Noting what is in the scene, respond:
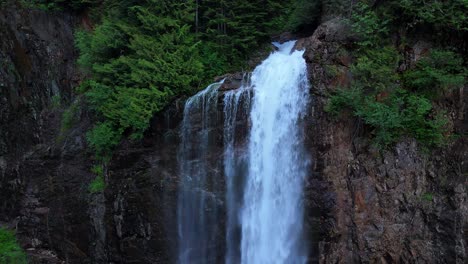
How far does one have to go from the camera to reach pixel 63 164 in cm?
1309

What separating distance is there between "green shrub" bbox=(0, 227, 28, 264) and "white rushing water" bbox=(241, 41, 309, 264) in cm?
741

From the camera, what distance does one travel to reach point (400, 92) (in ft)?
32.5

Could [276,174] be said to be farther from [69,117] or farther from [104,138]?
[69,117]

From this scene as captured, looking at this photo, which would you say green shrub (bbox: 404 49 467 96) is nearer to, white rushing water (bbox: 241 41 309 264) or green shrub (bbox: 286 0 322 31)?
white rushing water (bbox: 241 41 309 264)

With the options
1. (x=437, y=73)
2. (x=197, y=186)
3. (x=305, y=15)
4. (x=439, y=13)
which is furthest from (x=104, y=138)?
(x=439, y=13)

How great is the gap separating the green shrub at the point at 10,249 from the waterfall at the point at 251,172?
217 inches

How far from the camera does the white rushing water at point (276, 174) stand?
33.3ft

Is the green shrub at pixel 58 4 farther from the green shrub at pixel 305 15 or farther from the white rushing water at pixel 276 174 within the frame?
the white rushing water at pixel 276 174

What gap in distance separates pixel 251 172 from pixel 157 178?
2.87 metres

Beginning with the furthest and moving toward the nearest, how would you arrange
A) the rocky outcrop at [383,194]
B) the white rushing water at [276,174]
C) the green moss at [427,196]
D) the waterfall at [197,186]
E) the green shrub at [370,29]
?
1. the waterfall at [197,186]
2. the green shrub at [370,29]
3. the white rushing water at [276,174]
4. the green moss at [427,196]
5. the rocky outcrop at [383,194]

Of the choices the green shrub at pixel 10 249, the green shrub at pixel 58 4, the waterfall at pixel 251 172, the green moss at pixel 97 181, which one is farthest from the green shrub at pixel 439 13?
the green shrub at pixel 10 249

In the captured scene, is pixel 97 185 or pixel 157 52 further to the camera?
pixel 97 185

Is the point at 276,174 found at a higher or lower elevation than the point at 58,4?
lower

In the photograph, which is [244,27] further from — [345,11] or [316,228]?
[316,228]
